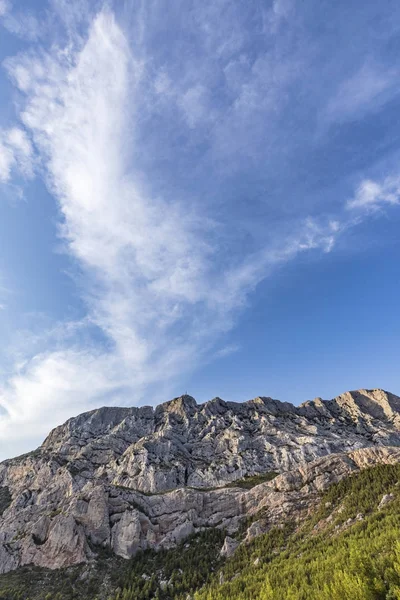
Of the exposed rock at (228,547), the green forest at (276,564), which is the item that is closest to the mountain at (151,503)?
the exposed rock at (228,547)

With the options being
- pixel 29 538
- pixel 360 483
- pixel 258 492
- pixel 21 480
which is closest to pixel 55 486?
pixel 21 480

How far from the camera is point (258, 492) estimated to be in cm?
11256

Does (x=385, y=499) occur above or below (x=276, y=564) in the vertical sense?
above

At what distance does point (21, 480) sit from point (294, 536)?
154246 mm

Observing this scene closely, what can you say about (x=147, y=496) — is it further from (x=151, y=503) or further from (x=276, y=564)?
(x=276, y=564)

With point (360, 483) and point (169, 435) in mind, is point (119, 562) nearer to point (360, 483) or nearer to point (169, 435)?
point (360, 483)

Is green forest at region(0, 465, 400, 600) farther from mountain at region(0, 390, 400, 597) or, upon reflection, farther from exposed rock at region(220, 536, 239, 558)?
mountain at region(0, 390, 400, 597)

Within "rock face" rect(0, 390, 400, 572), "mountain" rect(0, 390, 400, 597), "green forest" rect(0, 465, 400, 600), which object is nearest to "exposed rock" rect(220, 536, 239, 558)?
"mountain" rect(0, 390, 400, 597)

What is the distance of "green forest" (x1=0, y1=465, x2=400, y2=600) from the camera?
2159 inches

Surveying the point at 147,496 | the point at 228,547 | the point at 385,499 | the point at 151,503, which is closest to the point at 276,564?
the point at 228,547

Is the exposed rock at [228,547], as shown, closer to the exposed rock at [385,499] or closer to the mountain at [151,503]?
the mountain at [151,503]

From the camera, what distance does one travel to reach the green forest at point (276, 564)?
54844 millimetres

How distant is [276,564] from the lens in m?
73.5

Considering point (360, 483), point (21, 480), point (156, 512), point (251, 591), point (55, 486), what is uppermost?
point (21, 480)
